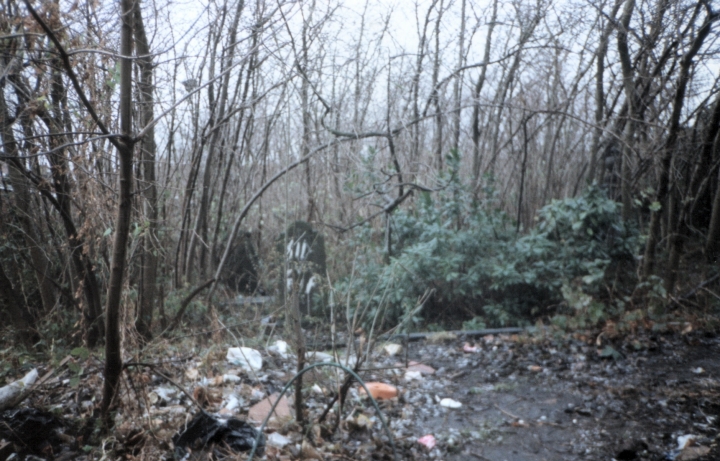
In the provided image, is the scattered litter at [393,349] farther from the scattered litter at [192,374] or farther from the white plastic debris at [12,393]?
the white plastic debris at [12,393]

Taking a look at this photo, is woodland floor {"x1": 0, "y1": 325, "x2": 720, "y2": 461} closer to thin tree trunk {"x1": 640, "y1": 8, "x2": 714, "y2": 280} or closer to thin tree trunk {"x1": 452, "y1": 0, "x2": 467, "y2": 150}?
thin tree trunk {"x1": 640, "y1": 8, "x2": 714, "y2": 280}

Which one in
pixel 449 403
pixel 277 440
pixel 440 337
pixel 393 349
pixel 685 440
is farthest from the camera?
pixel 440 337

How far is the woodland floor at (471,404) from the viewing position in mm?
3004

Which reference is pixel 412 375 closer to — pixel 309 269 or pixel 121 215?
pixel 309 269

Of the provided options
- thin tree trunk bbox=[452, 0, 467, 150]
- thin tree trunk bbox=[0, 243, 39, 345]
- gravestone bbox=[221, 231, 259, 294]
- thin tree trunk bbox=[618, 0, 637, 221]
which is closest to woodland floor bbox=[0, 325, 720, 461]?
thin tree trunk bbox=[0, 243, 39, 345]

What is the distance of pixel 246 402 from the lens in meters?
3.63

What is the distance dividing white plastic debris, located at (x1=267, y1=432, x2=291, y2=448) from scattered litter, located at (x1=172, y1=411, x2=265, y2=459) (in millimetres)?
105

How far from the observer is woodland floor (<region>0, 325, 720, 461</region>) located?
300 cm

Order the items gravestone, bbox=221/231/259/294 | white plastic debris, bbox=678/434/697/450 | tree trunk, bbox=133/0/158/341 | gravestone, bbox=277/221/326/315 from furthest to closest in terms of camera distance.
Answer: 1. gravestone, bbox=221/231/259/294
2. gravestone, bbox=277/221/326/315
3. tree trunk, bbox=133/0/158/341
4. white plastic debris, bbox=678/434/697/450

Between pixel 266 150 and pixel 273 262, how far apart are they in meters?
1.50

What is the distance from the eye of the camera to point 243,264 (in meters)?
8.18

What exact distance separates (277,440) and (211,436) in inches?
15.2

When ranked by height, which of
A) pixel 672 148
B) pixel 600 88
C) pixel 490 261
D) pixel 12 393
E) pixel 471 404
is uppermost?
pixel 600 88

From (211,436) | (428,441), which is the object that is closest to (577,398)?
(428,441)
